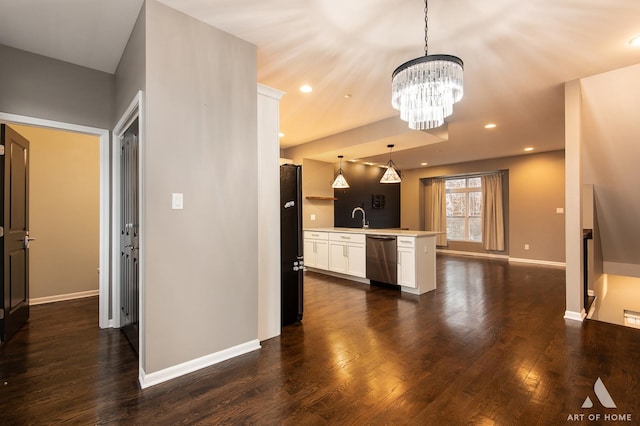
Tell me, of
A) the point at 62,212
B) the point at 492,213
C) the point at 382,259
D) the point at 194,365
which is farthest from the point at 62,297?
the point at 492,213

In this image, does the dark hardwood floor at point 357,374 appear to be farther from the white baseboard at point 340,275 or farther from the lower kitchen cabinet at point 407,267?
the white baseboard at point 340,275

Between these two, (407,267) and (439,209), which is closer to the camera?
(407,267)

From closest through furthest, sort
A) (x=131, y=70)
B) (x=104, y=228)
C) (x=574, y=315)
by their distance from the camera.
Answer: (x=131, y=70) → (x=104, y=228) → (x=574, y=315)

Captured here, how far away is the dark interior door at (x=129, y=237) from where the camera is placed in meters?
2.50

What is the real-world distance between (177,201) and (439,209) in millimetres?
8469

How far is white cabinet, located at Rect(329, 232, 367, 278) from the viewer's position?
5105 millimetres

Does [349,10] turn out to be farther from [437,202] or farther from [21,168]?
[437,202]

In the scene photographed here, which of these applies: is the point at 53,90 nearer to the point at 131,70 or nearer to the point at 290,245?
the point at 131,70

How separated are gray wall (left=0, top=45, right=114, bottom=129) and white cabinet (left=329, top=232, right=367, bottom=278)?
375 centimetres

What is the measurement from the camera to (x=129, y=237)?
9.06 ft

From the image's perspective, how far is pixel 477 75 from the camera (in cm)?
319

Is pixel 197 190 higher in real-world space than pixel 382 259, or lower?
higher

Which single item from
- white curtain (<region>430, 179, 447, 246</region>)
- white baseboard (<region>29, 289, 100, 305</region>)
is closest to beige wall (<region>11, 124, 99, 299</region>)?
white baseboard (<region>29, 289, 100, 305</region>)

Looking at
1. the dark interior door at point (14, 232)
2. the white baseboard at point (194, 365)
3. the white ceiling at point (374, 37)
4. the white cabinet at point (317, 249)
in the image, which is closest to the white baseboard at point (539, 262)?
the white ceiling at point (374, 37)
